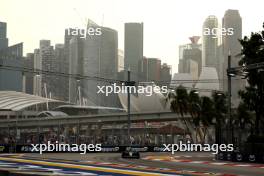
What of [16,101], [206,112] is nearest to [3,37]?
[16,101]

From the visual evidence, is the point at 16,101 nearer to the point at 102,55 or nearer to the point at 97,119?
the point at 102,55

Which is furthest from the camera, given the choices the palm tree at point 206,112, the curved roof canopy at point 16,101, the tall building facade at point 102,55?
the curved roof canopy at point 16,101

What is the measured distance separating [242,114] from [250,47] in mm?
23953

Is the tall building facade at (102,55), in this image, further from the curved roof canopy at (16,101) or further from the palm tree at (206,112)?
the palm tree at (206,112)

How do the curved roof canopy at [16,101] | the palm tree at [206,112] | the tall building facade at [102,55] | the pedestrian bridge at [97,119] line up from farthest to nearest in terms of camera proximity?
the curved roof canopy at [16,101] < the tall building facade at [102,55] < the pedestrian bridge at [97,119] < the palm tree at [206,112]

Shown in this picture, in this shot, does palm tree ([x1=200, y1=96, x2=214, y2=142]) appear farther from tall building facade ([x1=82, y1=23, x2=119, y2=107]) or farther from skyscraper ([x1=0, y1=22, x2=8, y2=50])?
skyscraper ([x1=0, y1=22, x2=8, y2=50])

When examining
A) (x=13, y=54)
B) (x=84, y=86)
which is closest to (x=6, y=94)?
(x=13, y=54)

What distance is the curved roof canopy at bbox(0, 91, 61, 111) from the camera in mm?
138000

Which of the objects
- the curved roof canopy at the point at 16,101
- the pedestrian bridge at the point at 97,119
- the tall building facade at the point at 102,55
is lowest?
the pedestrian bridge at the point at 97,119

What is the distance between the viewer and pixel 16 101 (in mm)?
142000

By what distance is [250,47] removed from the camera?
1772 inches

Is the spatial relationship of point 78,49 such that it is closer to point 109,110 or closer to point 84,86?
point 109,110

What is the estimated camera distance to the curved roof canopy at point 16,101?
13800cm

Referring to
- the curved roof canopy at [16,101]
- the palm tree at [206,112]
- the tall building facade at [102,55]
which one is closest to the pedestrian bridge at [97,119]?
the tall building facade at [102,55]
